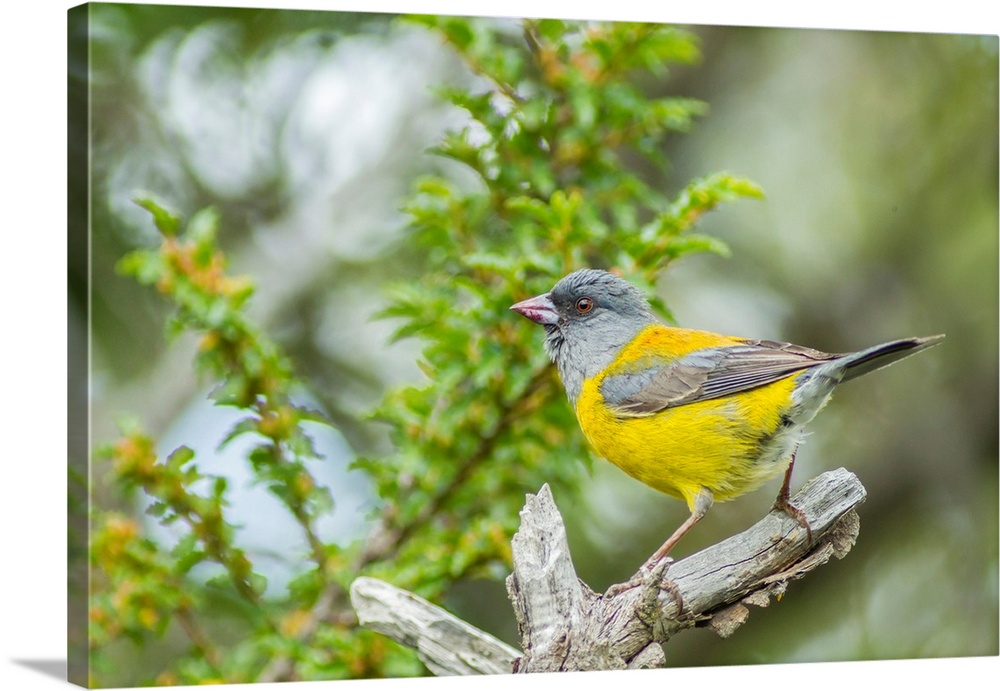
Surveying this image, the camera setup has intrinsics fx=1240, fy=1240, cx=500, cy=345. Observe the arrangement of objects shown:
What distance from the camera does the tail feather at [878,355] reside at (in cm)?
471

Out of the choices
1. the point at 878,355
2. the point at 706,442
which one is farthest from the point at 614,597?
the point at 878,355

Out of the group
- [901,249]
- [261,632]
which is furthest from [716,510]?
[261,632]

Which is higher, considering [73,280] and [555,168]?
[555,168]

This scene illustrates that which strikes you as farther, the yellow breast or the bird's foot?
the yellow breast

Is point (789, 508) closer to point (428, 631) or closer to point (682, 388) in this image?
point (682, 388)

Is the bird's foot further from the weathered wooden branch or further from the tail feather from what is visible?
the tail feather

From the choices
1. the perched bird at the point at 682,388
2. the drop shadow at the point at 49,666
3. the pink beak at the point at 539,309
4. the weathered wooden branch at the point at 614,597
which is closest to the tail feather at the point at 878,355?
the perched bird at the point at 682,388

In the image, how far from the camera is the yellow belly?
16.4 feet

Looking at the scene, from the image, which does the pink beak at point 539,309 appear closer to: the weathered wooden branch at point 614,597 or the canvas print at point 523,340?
the canvas print at point 523,340

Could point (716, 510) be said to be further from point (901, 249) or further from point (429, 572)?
point (429, 572)

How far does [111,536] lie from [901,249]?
15.2 ft

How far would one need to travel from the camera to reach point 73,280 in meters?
5.29

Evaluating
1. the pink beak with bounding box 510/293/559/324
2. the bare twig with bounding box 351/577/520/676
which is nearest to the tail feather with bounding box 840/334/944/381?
the pink beak with bounding box 510/293/559/324

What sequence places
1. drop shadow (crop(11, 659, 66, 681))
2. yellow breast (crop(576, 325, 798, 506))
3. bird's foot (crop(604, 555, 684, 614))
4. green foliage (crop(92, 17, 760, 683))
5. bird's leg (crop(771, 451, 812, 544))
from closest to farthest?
bird's foot (crop(604, 555, 684, 614))
bird's leg (crop(771, 451, 812, 544))
yellow breast (crop(576, 325, 798, 506))
green foliage (crop(92, 17, 760, 683))
drop shadow (crop(11, 659, 66, 681))
